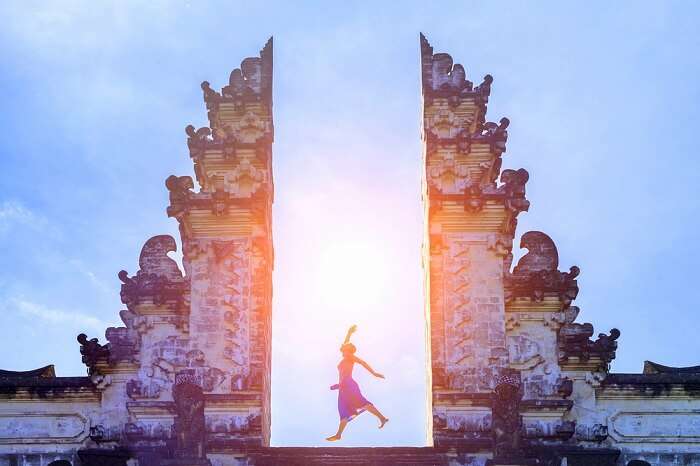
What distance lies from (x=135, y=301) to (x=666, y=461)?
31.6 feet

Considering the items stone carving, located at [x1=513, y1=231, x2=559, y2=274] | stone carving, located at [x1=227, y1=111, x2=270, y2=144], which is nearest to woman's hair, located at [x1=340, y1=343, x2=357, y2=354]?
stone carving, located at [x1=513, y1=231, x2=559, y2=274]

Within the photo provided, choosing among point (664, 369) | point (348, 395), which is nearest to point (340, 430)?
point (348, 395)

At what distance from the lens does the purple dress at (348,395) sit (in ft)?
63.1

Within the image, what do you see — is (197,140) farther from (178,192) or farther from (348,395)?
(348,395)

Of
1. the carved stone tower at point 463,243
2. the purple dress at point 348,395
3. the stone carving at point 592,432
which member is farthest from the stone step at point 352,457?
the stone carving at point 592,432

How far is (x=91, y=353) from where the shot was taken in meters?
19.6

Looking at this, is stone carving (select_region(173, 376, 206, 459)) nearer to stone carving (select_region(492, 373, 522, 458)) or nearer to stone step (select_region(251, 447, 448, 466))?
stone step (select_region(251, 447, 448, 466))

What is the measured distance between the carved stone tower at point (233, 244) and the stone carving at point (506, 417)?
3993mm

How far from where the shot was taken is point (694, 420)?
63.4ft

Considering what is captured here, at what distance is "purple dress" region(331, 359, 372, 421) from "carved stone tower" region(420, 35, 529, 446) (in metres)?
1.26

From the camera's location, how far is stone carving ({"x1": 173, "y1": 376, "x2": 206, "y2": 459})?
1878 centimetres

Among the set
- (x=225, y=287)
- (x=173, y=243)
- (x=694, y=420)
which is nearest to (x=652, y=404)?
(x=694, y=420)

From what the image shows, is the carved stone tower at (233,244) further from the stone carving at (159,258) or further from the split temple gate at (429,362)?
the stone carving at (159,258)

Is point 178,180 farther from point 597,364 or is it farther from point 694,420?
point 694,420
